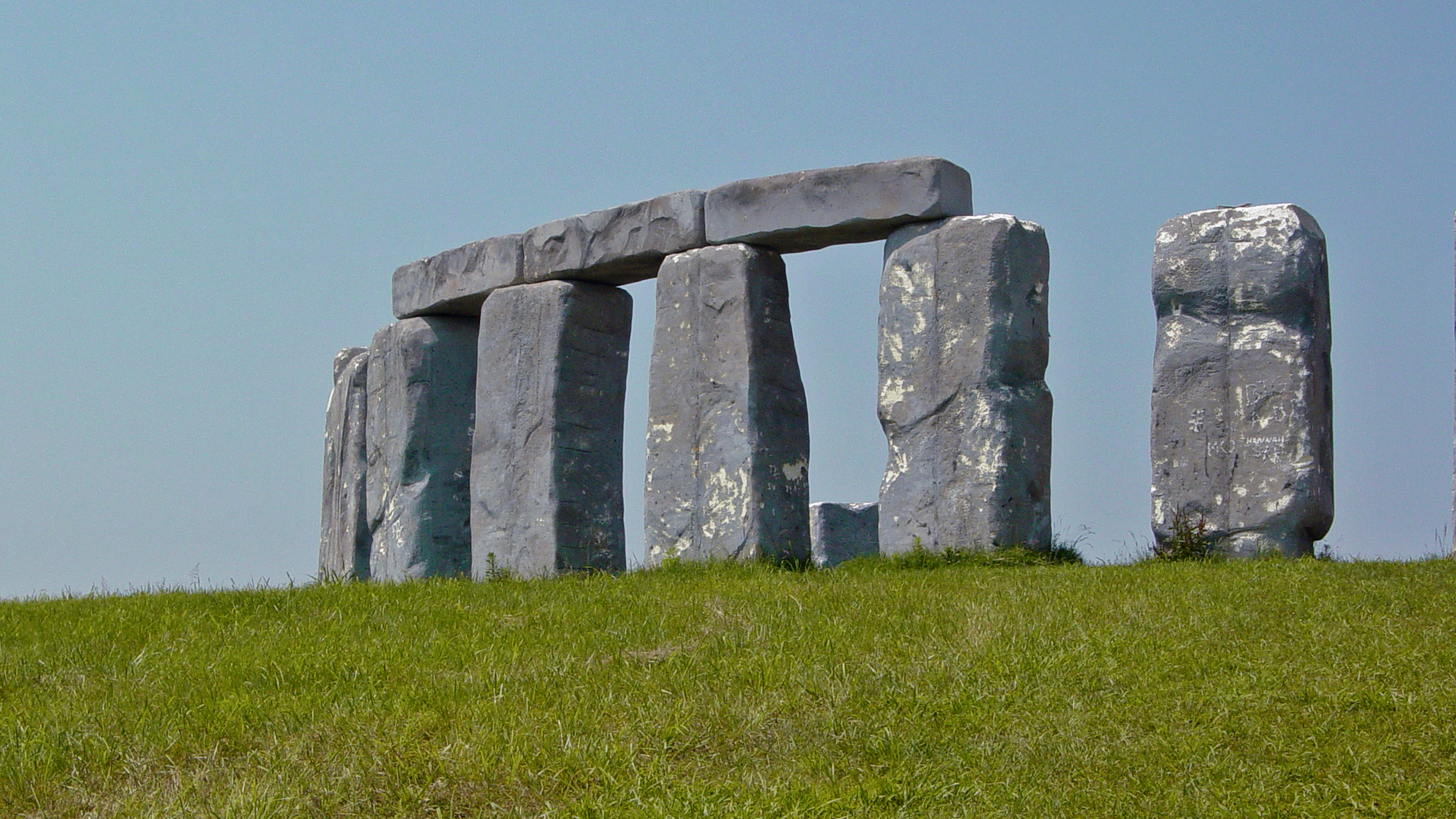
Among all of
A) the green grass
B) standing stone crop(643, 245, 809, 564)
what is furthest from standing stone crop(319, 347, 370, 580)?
the green grass

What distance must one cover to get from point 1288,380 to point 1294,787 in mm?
4992

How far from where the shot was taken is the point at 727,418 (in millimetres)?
10828

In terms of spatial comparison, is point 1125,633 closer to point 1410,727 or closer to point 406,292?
point 1410,727

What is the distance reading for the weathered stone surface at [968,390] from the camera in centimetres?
1003

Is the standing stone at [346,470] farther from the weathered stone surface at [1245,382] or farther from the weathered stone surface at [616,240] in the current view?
the weathered stone surface at [1245,382]

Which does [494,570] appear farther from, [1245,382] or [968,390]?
[1245,382]

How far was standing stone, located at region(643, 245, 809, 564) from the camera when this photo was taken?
1067 cm

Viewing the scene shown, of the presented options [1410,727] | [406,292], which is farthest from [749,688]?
[406,292]

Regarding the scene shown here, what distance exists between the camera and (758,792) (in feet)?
17.3

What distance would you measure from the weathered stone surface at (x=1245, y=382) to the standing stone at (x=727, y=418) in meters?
2.46

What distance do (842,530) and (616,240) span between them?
5.98 m

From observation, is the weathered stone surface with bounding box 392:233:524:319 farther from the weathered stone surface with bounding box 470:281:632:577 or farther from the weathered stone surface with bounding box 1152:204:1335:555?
the weathered stone surface with bounding box 1152:204:1335:555

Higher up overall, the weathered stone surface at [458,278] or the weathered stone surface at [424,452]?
the weathered stone surface at [458,278]

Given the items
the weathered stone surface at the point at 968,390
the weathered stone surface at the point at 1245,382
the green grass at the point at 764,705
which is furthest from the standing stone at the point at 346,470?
the weathered stone surface at the point at 1245,382
